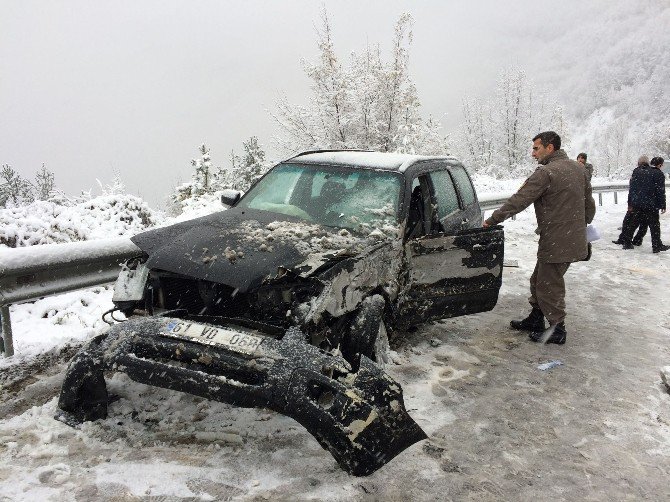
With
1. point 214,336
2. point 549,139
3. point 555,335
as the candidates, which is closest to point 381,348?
point 214,336

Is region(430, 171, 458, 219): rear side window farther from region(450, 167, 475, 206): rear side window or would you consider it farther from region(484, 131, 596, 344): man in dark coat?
region(484, 131, 596, 344): man in dark coat

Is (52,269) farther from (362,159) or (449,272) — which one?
(449,272)

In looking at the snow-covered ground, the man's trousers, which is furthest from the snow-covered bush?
the man's trousers

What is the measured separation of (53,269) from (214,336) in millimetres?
2106

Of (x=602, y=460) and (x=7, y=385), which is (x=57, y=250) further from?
(x=602, y=460)

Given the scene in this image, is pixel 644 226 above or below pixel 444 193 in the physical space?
below

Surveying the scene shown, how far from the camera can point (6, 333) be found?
154 inches

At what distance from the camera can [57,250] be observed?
4.06 metres

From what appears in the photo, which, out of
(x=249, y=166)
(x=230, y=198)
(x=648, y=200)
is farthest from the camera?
(x=249, y=166)

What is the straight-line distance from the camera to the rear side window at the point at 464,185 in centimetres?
594

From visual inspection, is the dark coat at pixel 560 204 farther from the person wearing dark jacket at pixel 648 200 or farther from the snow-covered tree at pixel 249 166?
the snow-covered tree at pixel 249 166

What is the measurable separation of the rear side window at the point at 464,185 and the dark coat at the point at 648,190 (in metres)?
5.59

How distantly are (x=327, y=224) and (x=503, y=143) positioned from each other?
42786 mm

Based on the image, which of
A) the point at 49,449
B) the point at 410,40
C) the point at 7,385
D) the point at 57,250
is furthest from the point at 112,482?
the point at 410,40
